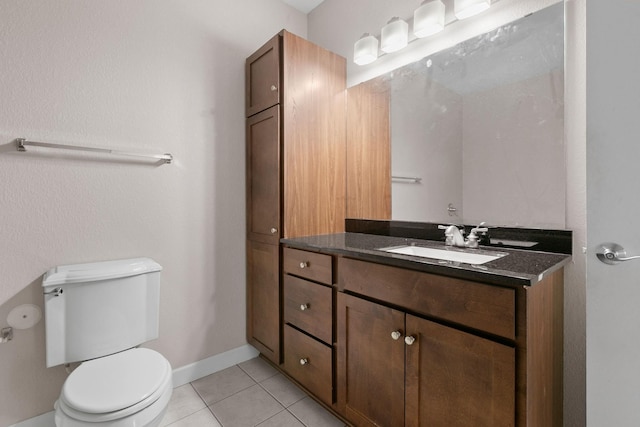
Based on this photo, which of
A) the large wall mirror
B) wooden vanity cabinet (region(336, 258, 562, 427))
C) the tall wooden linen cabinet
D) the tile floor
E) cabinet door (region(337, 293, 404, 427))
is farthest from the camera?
the tall wooden linen cabinet

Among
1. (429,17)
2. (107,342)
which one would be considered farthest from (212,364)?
(429,17)

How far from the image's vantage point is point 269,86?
6.05 feet

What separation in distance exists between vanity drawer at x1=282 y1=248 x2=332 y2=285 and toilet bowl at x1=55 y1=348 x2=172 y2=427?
2.37 feet

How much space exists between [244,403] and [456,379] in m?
1.18

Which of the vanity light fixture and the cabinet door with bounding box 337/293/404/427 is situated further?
the vanity light fixture

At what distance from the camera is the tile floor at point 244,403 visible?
1487 millimetres

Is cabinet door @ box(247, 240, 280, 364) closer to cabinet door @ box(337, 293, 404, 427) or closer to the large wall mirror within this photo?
cabinet door @ box(337, 293, 404, 427)

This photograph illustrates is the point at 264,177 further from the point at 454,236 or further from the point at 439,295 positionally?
the point at 439,295

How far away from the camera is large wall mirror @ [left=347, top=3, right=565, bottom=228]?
4.11ft

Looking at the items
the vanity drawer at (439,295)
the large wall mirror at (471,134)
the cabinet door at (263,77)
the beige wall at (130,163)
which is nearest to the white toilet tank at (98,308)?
the beige wall at (130,163)

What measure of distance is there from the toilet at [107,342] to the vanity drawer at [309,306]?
64 centimetres
